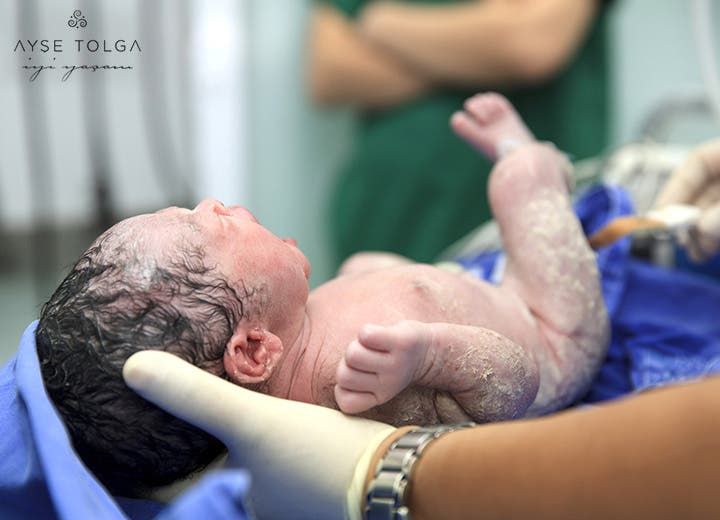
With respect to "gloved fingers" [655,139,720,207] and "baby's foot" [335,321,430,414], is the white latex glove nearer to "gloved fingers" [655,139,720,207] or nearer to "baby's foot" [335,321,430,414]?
"baby's foot" [335,321,430,414]

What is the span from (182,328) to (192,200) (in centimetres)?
131

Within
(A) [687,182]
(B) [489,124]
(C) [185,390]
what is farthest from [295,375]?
(A) [687,182]

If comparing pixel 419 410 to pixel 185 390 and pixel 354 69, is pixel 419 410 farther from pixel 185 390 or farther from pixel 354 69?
pixel 354 69

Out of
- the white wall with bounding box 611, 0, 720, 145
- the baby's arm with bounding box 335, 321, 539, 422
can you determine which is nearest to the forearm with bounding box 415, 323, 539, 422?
the baby's arm with bounding box 335, 321, 539, 422

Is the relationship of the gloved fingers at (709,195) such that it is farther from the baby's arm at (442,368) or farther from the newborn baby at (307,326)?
the baby's arm at (442,368)

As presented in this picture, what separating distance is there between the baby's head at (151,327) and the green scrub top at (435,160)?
4.18 ft

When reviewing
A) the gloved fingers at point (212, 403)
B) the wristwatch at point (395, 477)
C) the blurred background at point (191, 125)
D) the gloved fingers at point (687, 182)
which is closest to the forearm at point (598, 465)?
the wristwatch at point (395, 477)

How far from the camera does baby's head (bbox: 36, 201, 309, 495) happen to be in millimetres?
689

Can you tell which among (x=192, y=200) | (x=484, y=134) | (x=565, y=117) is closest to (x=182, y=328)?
(x=484, y=134)

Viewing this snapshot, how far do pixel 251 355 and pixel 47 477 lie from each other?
0.19 m

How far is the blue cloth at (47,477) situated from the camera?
527mm

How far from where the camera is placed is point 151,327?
0.69 metres

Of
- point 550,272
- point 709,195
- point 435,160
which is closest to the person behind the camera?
point 550,272

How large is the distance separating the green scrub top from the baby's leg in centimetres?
98
